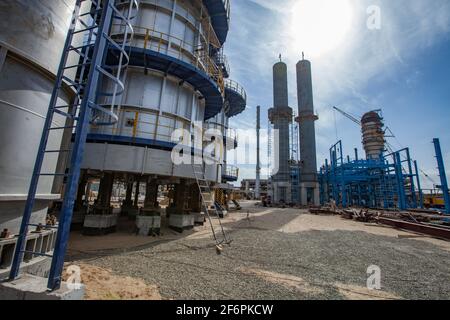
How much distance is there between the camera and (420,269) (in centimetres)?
621

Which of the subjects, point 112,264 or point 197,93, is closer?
point 112,264

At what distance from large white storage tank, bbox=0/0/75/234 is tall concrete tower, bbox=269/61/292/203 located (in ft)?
122

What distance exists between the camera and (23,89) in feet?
13.6

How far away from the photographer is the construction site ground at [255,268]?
178 inches

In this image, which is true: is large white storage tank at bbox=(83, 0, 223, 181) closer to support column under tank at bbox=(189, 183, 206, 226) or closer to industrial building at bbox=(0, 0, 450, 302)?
industrial building at bbox=(0, 0, 450, 302)

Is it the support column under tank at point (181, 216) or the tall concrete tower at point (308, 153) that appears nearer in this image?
the support column under tank at point (181, 216)

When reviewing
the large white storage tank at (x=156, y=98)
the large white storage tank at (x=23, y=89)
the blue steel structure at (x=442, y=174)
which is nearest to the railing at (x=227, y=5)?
the large white storage tank at (x=156, y=98)

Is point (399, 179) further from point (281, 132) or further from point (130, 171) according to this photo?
point (130, 171)

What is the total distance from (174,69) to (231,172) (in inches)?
631

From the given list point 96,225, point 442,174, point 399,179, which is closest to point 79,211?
point 96,225

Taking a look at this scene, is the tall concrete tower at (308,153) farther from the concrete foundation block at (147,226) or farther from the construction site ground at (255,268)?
the concrete foundation block at (147,226)

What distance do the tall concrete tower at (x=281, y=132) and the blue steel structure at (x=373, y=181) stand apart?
6.57 meters

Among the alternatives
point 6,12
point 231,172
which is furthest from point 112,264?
point 231,172
